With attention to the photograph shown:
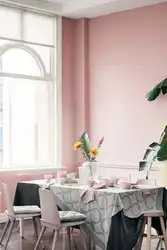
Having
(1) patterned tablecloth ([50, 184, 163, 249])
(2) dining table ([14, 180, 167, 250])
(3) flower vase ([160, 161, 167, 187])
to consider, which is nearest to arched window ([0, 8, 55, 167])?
(3) flower vase ([160, 161, 167, 187])

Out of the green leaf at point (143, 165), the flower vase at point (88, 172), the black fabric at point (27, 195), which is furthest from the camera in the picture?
the green leaf at point (143, 165)

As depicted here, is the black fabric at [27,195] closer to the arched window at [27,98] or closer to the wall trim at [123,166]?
the arched window at [27,98]

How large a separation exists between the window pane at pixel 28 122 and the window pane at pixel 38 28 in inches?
27.3

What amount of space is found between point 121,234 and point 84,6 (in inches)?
155

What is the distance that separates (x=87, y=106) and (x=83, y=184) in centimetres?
278

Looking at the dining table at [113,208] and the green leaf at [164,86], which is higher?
the green leaf at [164,86]

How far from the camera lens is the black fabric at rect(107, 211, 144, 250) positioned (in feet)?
15.5

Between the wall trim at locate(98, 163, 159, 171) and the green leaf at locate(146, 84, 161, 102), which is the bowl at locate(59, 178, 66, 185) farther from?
the green leaf at locate(146, 84, 161, 102)

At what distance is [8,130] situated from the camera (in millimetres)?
7559

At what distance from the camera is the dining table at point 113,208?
4.74 meters

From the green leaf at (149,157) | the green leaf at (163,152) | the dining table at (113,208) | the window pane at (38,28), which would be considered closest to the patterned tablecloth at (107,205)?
the dining table at (113,208)

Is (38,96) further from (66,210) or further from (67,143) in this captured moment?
(66,210)

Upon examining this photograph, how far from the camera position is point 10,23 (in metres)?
7.47

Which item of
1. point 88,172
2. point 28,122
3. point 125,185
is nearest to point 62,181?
point 88,172
